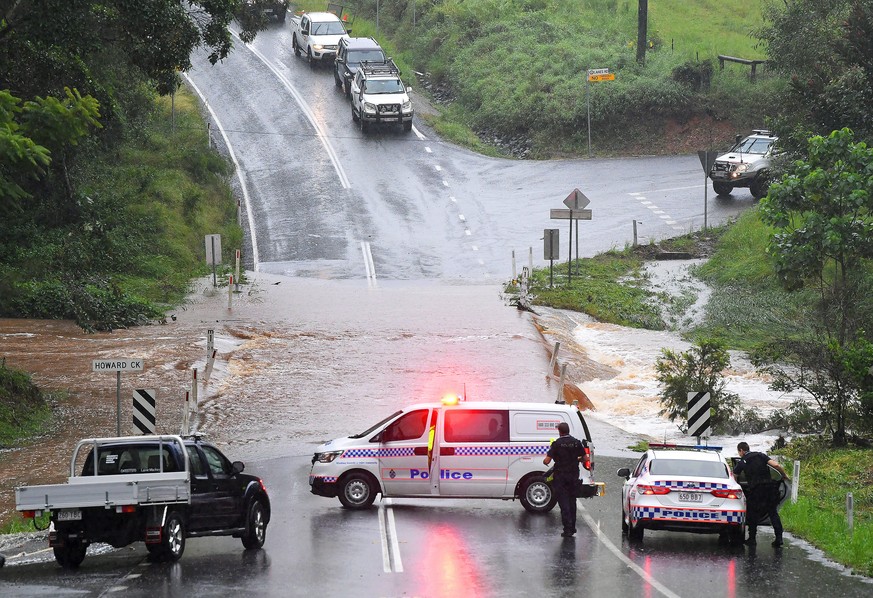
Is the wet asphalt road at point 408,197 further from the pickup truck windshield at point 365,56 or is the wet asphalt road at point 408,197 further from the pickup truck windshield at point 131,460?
the pickup truck windshield at point 131,460

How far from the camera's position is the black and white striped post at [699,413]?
22.8m

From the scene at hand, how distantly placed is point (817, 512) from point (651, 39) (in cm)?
4508

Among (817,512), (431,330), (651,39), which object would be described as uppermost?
(651,39)

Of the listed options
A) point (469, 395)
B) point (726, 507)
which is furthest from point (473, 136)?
point (726, 507)

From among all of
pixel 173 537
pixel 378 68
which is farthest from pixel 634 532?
pixel 378 68

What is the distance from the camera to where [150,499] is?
1461 cm

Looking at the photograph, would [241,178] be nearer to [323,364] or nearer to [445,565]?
[323,364]

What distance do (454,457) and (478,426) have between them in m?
0.56

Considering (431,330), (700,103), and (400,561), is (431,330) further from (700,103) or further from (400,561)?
(700,103)

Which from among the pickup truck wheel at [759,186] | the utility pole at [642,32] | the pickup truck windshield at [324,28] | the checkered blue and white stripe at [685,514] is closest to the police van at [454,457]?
the checkered blue and white stripe at [685,514]

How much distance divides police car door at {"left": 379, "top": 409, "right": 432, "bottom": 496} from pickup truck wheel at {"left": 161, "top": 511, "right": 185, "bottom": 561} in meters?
3.89

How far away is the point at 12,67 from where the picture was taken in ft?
85.0

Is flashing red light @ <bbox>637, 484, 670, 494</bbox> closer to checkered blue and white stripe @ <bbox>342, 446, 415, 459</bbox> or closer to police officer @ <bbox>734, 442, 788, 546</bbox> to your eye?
police officer @ <bbox>734, 442, 788, 546</bbox>

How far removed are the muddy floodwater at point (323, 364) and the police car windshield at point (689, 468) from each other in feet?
23.1
